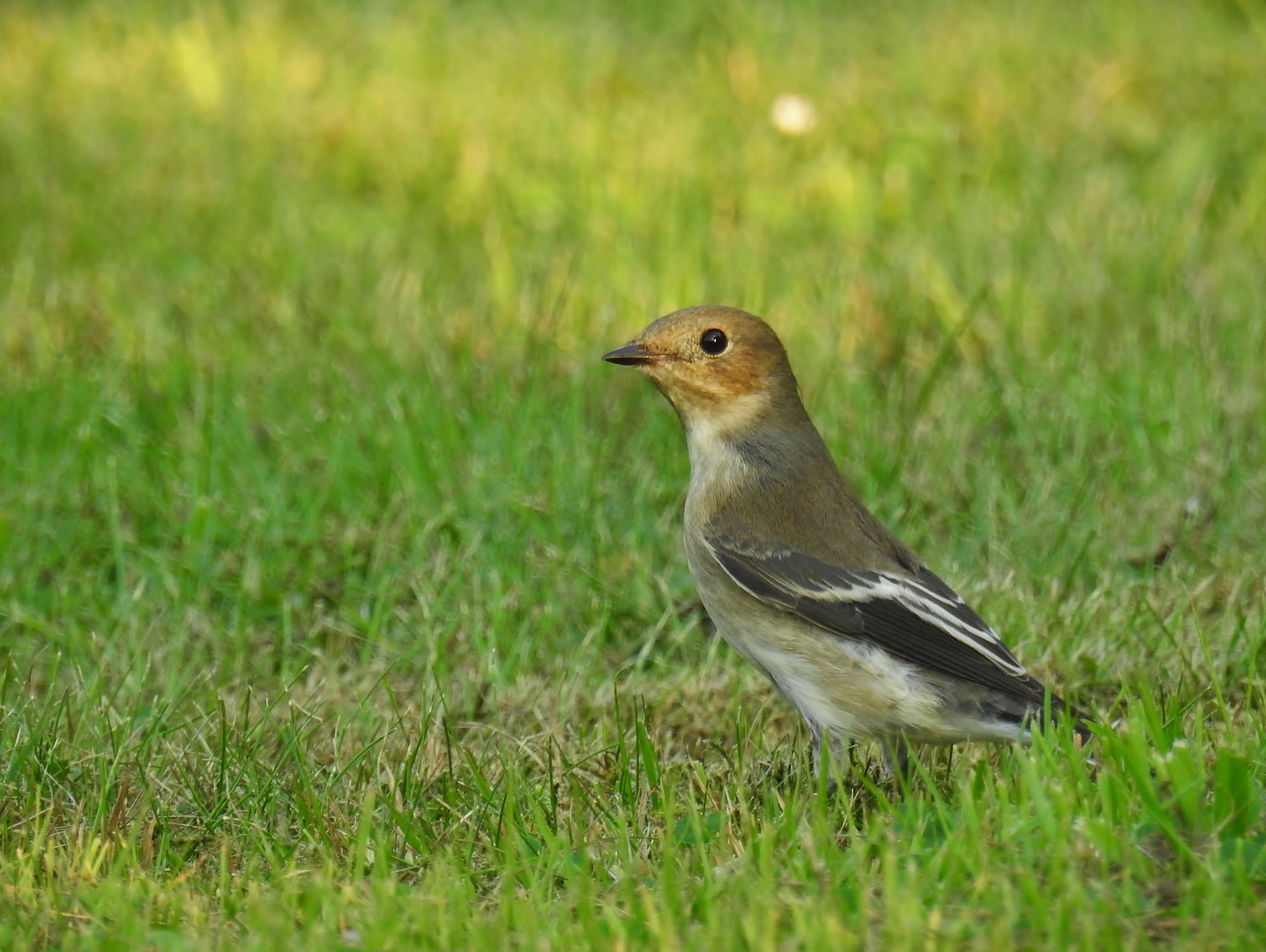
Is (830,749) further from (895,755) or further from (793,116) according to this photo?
(793,116)

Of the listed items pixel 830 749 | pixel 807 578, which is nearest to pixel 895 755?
pixel 830 749

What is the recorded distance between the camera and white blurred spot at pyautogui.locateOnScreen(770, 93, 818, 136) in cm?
876

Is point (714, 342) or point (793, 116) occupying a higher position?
point (793, 116)

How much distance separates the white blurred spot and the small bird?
4.03 metres

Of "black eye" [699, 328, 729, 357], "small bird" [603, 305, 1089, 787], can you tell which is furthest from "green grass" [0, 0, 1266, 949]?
"black eye" [699, 328, 729, 357]

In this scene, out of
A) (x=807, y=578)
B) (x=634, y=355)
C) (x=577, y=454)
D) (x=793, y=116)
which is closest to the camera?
(x=807, y=578)

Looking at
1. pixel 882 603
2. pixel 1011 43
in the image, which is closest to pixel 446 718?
pixel 882 603

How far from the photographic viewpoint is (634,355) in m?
4.83

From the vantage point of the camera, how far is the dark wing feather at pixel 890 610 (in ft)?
13.9

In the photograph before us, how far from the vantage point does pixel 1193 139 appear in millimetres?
8523

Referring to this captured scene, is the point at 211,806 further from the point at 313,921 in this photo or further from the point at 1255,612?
the point at 1255,612

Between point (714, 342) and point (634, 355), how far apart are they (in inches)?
8.7

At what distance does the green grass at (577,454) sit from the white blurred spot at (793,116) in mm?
103

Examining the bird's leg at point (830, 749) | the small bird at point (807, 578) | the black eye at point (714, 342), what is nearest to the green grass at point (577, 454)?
the bird's leg at point (830, 749)
